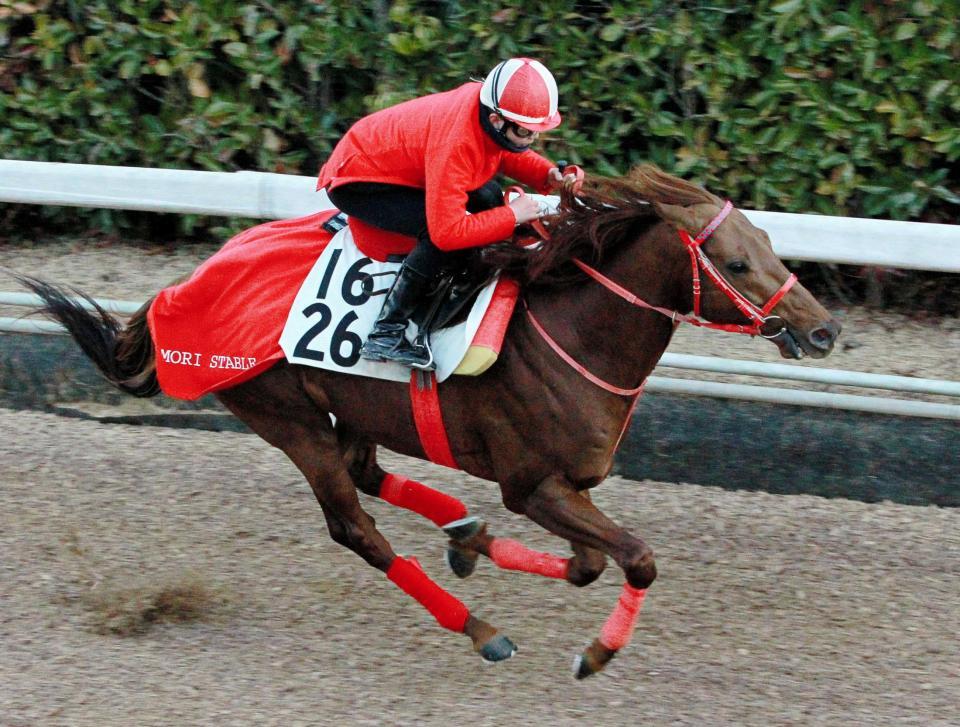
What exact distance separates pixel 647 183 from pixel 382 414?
1.19m

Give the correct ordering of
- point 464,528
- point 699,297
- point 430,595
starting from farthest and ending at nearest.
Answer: point 464,528 < point 430,595 < point 699,297

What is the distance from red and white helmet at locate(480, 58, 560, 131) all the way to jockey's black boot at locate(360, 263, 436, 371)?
609 mm

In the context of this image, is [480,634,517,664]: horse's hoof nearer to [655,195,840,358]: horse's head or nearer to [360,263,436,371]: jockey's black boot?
[360,263,436,371]: jockey's black boot

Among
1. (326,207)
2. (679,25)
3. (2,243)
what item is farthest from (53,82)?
(679,25)

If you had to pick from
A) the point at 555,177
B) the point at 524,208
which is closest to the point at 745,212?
the point at 555,177

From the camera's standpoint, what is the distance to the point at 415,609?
186 inches

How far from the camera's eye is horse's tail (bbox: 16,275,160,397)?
4.87m

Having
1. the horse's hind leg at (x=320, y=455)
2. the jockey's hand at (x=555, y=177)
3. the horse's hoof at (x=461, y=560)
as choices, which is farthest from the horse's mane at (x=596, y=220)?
the horse's hoof at (x=461, y=560)

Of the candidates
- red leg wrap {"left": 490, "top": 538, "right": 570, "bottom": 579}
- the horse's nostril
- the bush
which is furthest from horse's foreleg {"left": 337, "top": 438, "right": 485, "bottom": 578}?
the bush

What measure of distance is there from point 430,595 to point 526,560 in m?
0.36

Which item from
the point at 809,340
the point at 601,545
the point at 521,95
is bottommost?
the point at 601,545

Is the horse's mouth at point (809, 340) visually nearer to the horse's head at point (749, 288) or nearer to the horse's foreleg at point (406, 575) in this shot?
the horse's head at point (749, 288)

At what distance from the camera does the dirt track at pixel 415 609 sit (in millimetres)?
4027

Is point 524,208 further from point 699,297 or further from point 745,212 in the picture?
point 745,212
